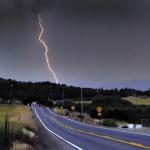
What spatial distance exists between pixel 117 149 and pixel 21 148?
14.8 feet

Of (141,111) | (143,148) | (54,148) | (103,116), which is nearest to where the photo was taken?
(143,148)

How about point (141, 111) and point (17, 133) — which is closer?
point (17, 133)

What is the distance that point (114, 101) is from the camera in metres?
156

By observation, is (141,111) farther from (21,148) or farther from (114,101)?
(21,148)

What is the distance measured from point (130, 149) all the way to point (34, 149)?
17.5 feet

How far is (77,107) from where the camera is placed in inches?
6284

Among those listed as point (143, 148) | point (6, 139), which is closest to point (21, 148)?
point (6, 139)

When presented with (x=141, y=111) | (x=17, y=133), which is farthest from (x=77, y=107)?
(x=17, y=133)

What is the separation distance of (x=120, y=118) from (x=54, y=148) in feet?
285

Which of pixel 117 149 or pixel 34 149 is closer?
pixel 117 149

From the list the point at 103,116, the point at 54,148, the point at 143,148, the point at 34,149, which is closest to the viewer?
the point at 143,148

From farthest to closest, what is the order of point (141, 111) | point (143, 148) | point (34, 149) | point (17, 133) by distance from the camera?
1. point (141, 111)
2. point (17, 133)
3. point (34, 149)
4. point (143, 148)

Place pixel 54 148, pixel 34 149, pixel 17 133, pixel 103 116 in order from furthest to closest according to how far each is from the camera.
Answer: pixel 103 116, pixel 17 133, pixel 54 148, pixel 34 149

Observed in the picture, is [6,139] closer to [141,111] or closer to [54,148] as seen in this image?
[54,148]
